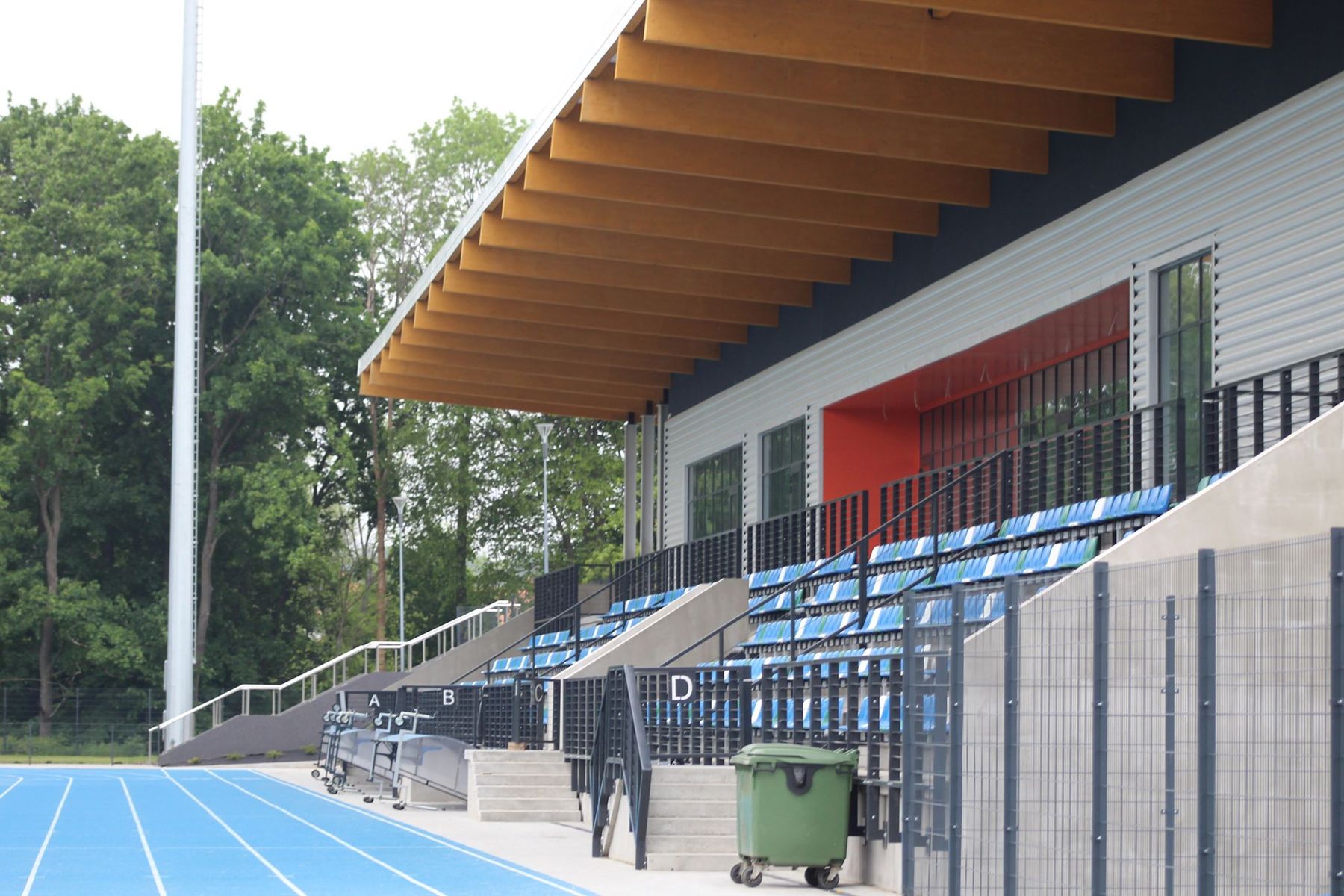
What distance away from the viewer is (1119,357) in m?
22.8

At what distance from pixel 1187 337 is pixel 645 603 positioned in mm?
15685

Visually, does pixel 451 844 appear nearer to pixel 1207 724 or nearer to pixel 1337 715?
pixel 1207 724

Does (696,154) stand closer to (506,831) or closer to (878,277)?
(878,277)

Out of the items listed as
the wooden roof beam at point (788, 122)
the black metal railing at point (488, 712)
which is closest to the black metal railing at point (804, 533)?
the black metal railing at point (488, 712)

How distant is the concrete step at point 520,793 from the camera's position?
70.2ft

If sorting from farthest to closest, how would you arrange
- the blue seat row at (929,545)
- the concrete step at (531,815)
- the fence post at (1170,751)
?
1. the concrete step at (531,815)
2. the blue seat row at (929,545)
3. the fence post at (1170,751)

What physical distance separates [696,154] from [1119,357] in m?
6.00

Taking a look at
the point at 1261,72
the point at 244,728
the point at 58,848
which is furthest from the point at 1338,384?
the point at 244,728

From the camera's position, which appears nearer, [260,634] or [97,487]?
[97,487]

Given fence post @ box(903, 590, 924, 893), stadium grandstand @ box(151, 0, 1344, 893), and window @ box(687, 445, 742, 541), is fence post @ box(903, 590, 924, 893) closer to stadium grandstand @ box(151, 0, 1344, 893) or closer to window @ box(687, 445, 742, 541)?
stadium grandstand @ box(151, 0, 1344, 893)

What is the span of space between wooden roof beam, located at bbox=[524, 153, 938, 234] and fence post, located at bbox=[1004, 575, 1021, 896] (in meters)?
13.2

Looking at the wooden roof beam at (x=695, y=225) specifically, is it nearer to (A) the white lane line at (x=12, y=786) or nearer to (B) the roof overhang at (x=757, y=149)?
(B) the roof overhang at (x=757, y=149)

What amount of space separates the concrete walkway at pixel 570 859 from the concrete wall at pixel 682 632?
383 cm

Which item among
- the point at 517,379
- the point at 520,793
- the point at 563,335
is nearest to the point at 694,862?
the point at 520,793
